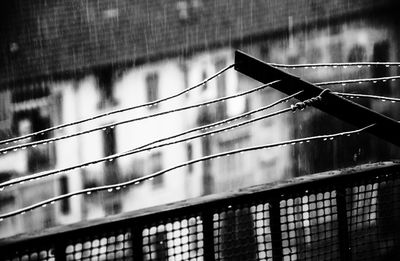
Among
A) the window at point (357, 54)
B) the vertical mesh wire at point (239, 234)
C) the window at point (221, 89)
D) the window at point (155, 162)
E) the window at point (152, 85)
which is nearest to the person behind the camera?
the vertical mesh wire at point (239, 234)

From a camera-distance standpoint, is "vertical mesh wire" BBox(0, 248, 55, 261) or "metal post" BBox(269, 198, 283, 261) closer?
"vertical mesh wire" BBox(0, 248, 55, 261)

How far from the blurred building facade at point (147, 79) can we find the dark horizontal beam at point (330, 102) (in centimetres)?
731

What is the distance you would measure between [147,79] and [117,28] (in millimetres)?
1141

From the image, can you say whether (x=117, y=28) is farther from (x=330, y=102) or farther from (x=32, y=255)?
(x=32, y=255)

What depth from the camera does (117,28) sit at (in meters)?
9.80

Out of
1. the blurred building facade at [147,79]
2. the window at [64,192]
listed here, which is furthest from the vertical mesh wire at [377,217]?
the window at [64,192]

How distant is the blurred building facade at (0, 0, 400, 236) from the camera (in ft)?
29.0

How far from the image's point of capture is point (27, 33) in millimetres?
8680

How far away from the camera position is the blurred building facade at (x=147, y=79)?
884 centimetres

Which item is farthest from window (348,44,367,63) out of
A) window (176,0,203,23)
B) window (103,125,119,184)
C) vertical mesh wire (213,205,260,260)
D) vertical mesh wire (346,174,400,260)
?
vertical mesh wire (213,205,260,260)

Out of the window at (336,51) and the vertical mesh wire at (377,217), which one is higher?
the window at (336,51)

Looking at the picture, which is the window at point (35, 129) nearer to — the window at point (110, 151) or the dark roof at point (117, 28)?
the dark roof at point (117, 28)

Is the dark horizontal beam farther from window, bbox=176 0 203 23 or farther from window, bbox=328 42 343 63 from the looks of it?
window, bbox=328 42 343 63

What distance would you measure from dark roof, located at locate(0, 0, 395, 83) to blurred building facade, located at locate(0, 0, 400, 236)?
0.9 inches
